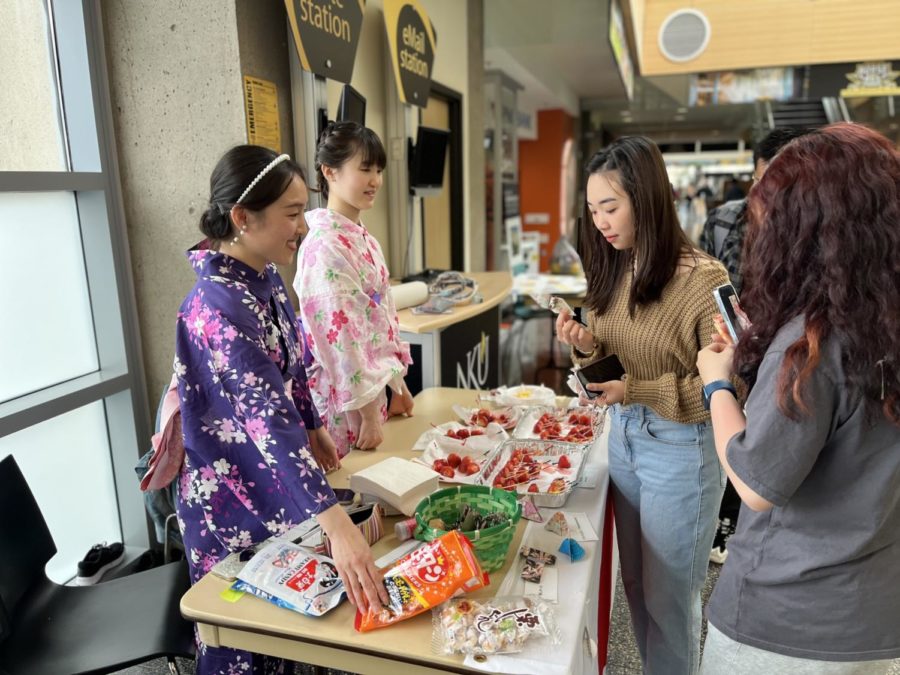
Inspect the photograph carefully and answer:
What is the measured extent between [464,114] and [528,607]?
4315mm

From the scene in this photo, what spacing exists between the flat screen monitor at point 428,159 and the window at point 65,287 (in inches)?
69.2

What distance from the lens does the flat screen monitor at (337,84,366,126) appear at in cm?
267

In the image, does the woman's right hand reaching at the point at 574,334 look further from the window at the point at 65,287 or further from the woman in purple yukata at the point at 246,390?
the window at the point at 65,287

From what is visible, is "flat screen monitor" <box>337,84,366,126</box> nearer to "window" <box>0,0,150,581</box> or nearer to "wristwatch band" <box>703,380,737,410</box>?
"window" <box>0,0,150,581</box>

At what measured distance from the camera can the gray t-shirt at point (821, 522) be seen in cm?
91

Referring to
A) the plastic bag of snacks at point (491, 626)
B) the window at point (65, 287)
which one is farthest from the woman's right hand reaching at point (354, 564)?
the window at point (65, 287)

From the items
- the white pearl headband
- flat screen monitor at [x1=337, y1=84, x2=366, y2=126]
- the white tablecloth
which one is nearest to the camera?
the white tablecloth

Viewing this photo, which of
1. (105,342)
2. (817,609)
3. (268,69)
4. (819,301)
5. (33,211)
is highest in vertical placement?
(268,69)

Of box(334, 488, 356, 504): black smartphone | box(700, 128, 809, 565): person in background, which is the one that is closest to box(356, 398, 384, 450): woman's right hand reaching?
box(334, 488, 356, 504): black smartphone

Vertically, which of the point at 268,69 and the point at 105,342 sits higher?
the point at 268,69

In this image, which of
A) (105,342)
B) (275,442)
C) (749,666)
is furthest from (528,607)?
(105,342)

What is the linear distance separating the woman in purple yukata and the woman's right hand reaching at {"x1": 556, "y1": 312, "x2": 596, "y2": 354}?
682 mm

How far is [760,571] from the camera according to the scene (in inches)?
40.6

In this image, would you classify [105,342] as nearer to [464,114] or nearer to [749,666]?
[749,666]
